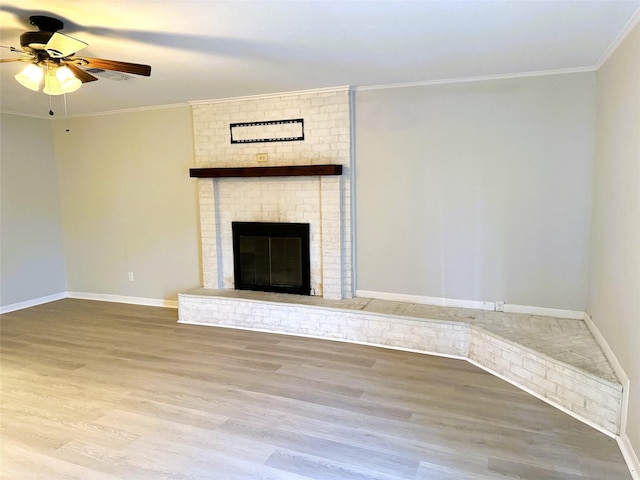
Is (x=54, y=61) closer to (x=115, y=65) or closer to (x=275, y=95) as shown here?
(x=115, y=65)

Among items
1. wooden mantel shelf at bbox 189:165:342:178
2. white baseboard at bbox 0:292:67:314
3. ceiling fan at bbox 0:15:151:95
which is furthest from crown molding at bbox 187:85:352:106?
white baseboard at bbox 0:292:67:314

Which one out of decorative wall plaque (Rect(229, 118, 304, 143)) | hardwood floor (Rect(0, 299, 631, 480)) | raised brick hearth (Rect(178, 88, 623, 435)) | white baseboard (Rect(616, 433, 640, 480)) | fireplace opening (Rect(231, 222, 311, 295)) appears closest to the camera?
white baseboard (Rect(616, 433, 640, 480))

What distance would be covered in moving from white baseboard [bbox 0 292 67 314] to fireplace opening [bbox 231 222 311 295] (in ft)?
9.61

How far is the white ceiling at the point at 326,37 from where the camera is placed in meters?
2.23

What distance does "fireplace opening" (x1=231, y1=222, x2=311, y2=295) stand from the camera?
453cm

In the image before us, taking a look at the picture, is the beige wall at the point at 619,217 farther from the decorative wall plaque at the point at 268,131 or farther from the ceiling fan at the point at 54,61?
the ceiling fan at the point at 54,61

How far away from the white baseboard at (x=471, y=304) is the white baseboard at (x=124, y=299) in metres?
2.63

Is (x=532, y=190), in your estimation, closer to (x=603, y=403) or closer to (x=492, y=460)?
(x=603, y=403)

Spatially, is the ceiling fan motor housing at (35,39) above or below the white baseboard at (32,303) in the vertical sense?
above

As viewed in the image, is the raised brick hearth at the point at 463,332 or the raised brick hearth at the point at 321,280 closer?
the raised brick hearth at the point at 463,332

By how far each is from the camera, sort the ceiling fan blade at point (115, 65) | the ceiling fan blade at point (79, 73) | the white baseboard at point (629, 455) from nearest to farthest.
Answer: the white baseboard at point (629, 455) < the ceiling fan blade at point (115, 65) < the ceiling fan blade at point (79, 73)

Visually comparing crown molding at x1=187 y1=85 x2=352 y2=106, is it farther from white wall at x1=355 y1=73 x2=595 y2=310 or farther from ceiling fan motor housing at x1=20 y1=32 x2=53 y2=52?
ceiling fan motor housing at x1=20 y1=32 x2=53 y2=52

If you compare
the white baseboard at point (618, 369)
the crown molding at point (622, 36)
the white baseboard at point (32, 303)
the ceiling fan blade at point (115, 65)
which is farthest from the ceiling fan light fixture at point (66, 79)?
the white baseboard at point (618, 369)

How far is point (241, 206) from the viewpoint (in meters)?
4.78
